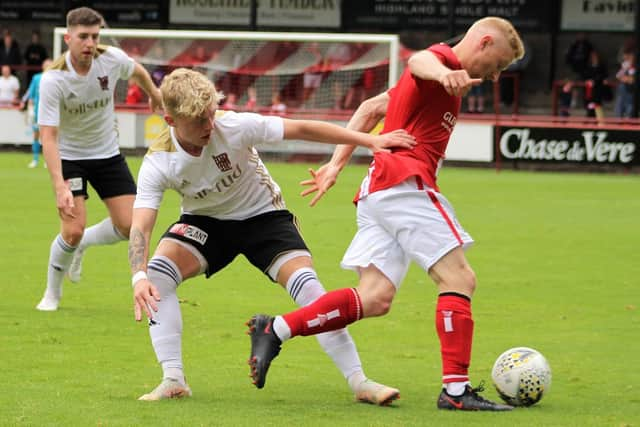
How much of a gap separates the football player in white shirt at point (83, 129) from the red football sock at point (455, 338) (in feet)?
11.5

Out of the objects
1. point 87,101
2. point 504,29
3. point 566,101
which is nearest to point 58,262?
point 87,101

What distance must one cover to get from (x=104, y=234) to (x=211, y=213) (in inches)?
128

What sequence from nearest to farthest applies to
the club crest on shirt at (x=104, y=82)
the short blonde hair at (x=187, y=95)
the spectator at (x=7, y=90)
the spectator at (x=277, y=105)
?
the short blonde hair at (x=187, y=95), the club crest on shirt at (x=104, y=82), the spectator at (x=277, y=105), the spectator at (x=7, y=90)

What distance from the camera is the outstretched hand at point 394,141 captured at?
19.8ft

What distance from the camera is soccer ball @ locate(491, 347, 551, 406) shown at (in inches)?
243

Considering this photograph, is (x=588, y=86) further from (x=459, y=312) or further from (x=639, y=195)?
(x=459, y=312)

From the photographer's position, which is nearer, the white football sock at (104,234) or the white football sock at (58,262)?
the white football sock at (58,262)

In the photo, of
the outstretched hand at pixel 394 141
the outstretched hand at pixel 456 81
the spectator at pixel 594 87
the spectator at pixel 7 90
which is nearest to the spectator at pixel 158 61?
the spectator at pixel 7 90

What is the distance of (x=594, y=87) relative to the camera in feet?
91.6

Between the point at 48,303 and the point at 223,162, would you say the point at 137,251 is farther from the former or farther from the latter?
the point at 48,303

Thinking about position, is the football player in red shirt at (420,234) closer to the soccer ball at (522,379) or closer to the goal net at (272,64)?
the soccer ball at (522,379)

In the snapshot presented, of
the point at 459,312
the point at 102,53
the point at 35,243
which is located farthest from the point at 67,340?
the point at 35,243

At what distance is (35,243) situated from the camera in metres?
13.0

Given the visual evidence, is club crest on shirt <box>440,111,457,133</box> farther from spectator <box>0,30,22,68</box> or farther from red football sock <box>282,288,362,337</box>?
spectator <box>0,30,22,68</box>
